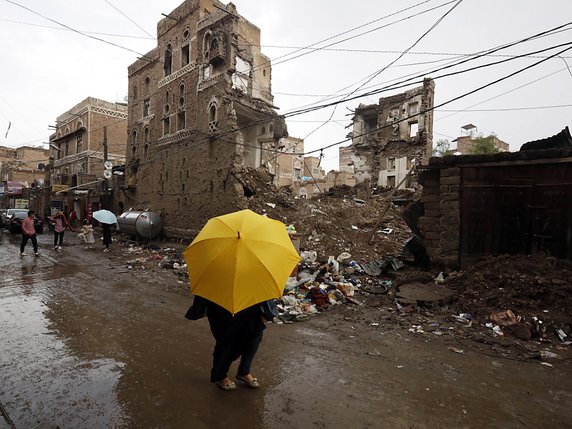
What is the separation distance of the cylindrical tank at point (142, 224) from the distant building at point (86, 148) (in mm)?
12137

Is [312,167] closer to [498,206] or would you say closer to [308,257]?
[308,257]

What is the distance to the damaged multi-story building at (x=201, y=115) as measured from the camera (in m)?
14.1

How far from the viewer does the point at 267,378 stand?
141 inches

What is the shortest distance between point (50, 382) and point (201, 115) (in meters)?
13.9

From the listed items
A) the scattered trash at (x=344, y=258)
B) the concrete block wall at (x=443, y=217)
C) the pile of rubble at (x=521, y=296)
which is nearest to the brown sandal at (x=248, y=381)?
the pile of rubble at (x=521, y=296)

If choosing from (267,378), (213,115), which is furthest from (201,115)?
(267,378)

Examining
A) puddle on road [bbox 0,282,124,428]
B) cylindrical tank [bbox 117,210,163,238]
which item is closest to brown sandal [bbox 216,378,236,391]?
puddle on road [bbox 0,282,124,428]

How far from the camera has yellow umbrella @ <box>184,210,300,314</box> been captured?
254 cm

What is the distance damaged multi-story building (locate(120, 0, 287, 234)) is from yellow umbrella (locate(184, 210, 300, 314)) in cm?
1054

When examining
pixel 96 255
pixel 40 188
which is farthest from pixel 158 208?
pixel 40 188

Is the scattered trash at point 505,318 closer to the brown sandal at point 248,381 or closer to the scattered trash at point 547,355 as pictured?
the scattered trash at point 547,355

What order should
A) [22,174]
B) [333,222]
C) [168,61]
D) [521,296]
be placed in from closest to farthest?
[521,296] → [333,222] → [168,61] → [22,174]

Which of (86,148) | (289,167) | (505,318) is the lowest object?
(505,318)

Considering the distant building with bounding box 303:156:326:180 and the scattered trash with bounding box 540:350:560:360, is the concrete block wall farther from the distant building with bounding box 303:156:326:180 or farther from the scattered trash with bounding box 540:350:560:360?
the distant building with bounding box 303:156:326:180
